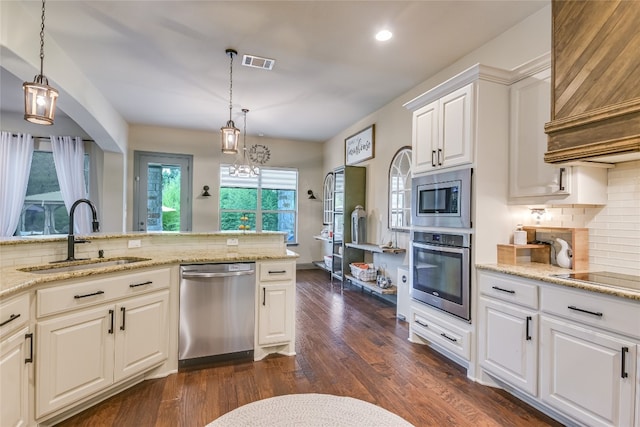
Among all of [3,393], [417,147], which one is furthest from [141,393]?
[417,147]

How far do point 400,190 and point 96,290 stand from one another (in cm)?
367

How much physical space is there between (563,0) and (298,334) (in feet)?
11.4

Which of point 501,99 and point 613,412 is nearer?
point 613,412

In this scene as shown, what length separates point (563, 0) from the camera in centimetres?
200

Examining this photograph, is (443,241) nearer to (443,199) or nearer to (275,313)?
(443,199)

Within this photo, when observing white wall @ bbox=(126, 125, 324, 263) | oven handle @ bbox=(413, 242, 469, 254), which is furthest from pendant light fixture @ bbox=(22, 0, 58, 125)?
white wall @ bbox=(126, 125, 324, 263)

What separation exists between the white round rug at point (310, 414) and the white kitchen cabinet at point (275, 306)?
646mm

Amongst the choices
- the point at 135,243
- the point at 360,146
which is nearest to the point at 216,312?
the point at 135,243

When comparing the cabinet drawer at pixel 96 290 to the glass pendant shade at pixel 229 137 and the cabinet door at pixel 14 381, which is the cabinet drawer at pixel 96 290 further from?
the glass pendant shade at pixel 229 137

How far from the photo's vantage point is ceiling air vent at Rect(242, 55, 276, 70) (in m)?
3.38

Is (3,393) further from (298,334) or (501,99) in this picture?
(501,99)

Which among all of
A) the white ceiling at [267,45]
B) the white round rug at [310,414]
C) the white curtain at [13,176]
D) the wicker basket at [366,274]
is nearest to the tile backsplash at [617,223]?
the white ceiling at [267,45]

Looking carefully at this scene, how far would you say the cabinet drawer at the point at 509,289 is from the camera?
6.80 feet

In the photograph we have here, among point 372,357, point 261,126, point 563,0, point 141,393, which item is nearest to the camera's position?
point 563,0
